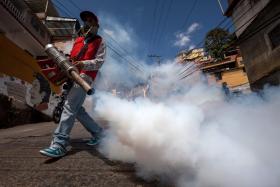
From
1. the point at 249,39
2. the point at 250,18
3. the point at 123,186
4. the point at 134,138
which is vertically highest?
the point at 250,18

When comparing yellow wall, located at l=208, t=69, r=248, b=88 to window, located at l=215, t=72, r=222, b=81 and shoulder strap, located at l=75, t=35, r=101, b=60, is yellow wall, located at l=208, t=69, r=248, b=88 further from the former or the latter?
shoulder strap, located at l=75, t=35, r=101, b=60

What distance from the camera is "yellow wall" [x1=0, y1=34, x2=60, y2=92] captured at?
388 inches

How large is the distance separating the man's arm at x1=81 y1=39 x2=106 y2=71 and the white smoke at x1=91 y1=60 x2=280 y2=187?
2.48 feet

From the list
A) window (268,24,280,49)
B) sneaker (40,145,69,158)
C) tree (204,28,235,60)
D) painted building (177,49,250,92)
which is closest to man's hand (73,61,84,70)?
sneaker (40,145,69,158)

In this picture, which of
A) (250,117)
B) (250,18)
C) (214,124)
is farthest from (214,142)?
(250,18)

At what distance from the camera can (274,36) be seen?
13664 millimetres

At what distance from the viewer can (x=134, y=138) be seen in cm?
258

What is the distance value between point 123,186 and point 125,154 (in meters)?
0.83

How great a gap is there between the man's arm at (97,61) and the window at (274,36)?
13.3m

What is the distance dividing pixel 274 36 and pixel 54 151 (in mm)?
14716

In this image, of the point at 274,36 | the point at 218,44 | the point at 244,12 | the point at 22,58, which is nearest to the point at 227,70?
the point at 218,44

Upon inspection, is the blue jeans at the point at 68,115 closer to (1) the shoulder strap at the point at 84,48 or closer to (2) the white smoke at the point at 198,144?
(1) the shoulder strap at the point at 84,48

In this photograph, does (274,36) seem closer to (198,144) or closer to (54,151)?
(198,144)

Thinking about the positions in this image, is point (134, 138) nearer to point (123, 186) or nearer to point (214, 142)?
point (123, 186)
